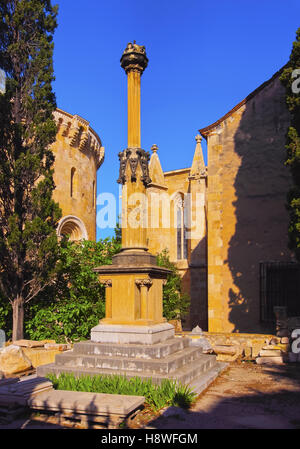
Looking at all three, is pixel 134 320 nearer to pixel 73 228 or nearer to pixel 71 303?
pixel 71 303

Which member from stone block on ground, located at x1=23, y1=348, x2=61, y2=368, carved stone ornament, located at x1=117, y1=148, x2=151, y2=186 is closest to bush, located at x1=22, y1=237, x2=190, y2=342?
stone block on ground, located at x1=23, y1=348, x2=61, y2=368

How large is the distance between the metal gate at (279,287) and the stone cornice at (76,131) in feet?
38.6

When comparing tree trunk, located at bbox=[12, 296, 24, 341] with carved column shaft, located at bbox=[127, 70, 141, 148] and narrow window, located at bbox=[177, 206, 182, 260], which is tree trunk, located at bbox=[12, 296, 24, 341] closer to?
carved column shaft, located at bbox=[127, 70, 141, 148]

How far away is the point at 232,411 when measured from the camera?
614 centimetres

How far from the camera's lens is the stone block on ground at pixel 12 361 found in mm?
7934

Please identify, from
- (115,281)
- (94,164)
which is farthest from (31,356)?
(94,164)

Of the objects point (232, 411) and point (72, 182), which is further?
point (72, 182)

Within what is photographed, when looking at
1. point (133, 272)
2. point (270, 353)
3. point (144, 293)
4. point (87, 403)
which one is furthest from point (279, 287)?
point (87, 403)

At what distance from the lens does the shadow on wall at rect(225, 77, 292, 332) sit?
14.8 metres

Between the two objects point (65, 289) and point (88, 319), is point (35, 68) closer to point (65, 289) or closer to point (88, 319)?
point (65, 289)

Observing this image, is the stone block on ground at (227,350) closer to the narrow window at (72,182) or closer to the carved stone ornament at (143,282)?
the carved stone ornament at (143,282)

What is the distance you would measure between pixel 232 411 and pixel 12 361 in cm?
437

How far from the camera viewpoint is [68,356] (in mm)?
8094
